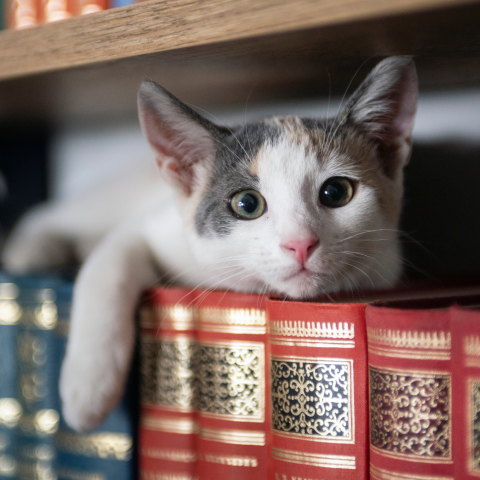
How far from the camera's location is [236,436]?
0.65 m

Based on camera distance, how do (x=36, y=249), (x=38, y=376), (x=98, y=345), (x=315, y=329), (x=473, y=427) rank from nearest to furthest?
(x=473, y=427) → (x=315, y=329) → (x=98, y=345) → (x=38, y=376) → (x=36, y=249)

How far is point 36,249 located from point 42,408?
37cm

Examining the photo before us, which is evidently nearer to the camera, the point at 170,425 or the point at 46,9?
the point at 170,425

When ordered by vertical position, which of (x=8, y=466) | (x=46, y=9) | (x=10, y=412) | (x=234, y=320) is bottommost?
(x=8, y=466)

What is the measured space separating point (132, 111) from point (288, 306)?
78 centimetres

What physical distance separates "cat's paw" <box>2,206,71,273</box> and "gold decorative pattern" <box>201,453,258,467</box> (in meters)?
0.54

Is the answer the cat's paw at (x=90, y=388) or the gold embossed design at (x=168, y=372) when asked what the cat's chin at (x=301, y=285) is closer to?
the gold embossed design at (x=168, y=372)

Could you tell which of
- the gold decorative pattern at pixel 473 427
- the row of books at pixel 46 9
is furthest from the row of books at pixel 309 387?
the row of books at pixel 46 9

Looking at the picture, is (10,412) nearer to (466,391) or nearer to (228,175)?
(228,175)

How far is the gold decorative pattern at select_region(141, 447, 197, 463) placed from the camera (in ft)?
2.28

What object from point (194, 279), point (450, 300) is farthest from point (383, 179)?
point (194, 279)

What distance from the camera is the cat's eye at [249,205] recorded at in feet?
2.32

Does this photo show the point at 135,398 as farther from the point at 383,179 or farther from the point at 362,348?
the point at 383,179

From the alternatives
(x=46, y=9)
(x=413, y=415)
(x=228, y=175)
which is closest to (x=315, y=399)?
(x=413, y=415)
